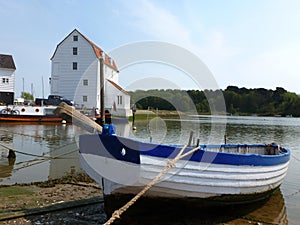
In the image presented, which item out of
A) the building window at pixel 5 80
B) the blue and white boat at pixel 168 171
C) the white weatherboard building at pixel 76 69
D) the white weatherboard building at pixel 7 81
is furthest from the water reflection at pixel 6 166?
the building window at pixel 5 80

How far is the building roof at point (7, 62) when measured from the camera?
41156 mm

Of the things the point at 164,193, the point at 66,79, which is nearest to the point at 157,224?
the point at 164,193

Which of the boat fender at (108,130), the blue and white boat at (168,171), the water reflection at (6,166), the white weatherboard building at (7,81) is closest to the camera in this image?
the blue and white boat at (168,171)

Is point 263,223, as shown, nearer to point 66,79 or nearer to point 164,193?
point 164,193

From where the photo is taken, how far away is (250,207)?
798cm

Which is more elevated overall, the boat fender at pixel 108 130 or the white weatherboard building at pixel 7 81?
the white weatherboard building at pixel 7 81

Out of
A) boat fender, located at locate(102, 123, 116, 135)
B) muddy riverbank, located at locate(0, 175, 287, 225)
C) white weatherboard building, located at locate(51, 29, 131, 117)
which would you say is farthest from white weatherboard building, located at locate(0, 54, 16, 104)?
boat fender, located at locate(102, 123, 116, 135)

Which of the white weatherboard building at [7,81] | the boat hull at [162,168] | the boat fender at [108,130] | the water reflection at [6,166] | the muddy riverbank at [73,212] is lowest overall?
the muddy riverbank at [73,212]

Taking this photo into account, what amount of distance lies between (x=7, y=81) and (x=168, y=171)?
1604 inches

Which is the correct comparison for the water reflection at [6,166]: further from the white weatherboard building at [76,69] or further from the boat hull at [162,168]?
the white weatherboard building at [76,69]

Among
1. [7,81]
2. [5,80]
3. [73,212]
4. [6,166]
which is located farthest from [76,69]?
[73,212]

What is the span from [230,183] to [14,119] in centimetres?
3138

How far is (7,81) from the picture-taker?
40969mm

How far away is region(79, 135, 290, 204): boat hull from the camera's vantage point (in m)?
5.89
